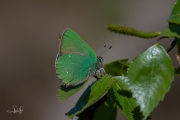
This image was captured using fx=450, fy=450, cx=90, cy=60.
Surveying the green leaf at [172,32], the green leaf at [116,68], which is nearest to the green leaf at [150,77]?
the green leaf at [172,32]

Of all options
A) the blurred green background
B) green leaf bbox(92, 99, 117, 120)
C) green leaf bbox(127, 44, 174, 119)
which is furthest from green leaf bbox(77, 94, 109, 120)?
the blurred green background

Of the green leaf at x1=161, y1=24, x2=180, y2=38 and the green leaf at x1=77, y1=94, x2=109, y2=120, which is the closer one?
the green leaf at x1=161, y1=24, x2=180, y2=38

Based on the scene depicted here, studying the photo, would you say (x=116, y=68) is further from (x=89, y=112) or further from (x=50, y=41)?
(x=50, y=41)

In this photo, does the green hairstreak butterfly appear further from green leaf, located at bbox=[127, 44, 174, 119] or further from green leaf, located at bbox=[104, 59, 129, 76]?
green leaf, located at bbox=[127, 44, 174, 119]

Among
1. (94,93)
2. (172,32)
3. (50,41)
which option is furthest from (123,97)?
(50,41)

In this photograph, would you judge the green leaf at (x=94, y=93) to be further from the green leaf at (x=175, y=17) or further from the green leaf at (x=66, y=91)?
the green leaf at (x=175, y=17)

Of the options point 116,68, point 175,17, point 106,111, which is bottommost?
point 106,111
